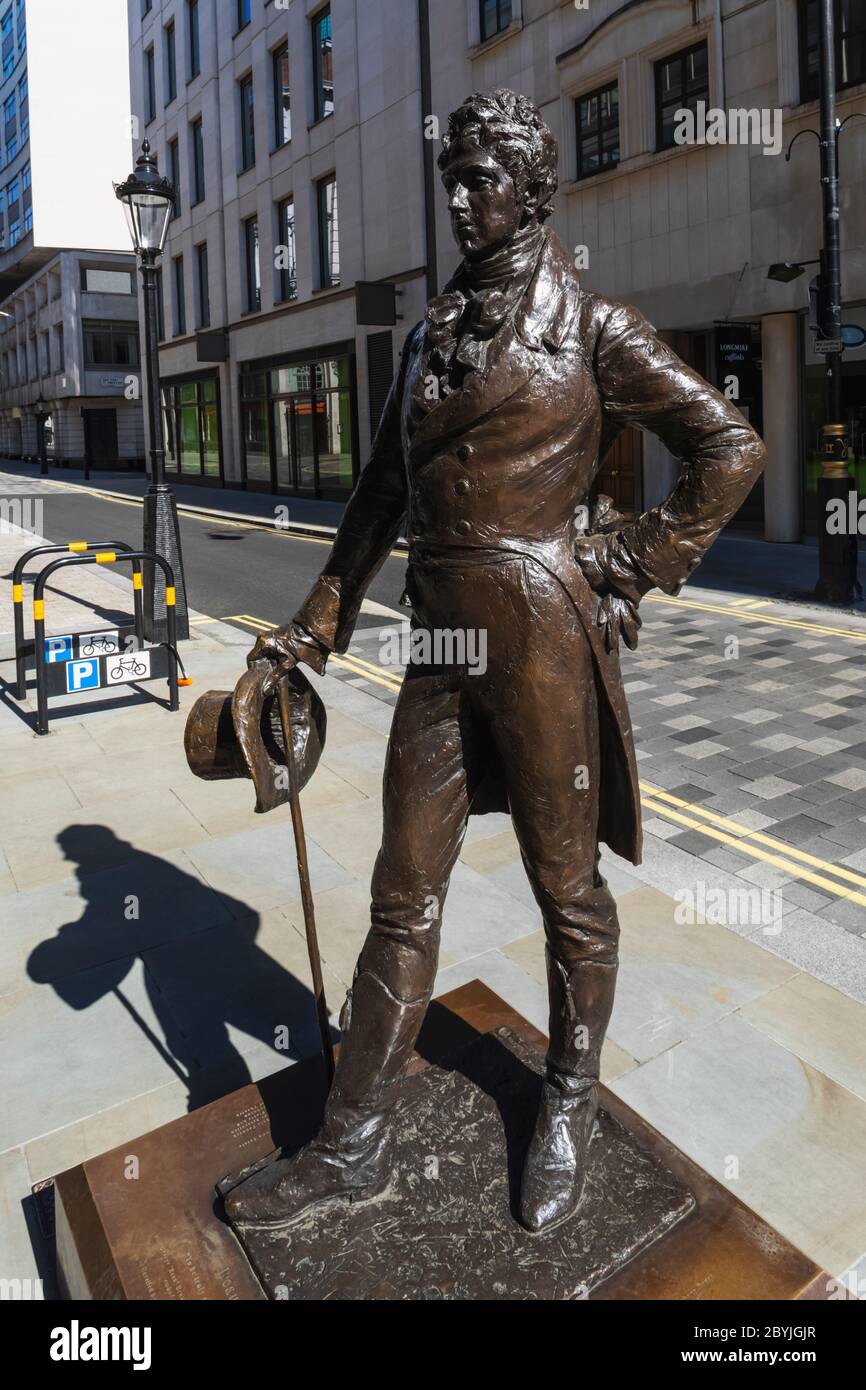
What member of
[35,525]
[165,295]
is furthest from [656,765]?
[165,295]

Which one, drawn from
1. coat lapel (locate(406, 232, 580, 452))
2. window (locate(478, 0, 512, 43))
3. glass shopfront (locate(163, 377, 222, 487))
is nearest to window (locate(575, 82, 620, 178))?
window (locate(478, 0, 512, 43))

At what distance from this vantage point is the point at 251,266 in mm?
32250

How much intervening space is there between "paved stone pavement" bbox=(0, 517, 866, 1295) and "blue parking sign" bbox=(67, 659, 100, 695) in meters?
0.39

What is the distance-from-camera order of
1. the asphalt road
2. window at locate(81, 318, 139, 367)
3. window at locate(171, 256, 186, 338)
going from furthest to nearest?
window at locate(81, 318, 139, 367)
window at locate(171, 256, 186, 338)
the asphalt road

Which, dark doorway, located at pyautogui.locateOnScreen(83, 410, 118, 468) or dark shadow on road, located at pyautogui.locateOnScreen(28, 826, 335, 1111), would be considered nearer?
dark shadow on road, located at pyautogui.locateOnScreen(28, 826, 335, 1111)

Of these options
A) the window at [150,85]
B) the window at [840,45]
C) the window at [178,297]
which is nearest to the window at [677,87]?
the window at [840,45]

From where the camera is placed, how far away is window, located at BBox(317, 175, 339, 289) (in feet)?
90.9

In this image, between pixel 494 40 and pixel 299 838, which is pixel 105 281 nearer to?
pixel 494 40

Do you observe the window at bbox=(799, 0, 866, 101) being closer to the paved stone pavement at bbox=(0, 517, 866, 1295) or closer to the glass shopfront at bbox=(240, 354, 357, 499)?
the paved stone pavement at bbox=(0, 517, 866, 1295)

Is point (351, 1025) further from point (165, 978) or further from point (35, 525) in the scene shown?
point (35, 525)

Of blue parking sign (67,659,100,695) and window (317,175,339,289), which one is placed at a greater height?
window (317,175,339,289)

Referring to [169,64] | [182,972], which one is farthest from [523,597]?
[169,64]

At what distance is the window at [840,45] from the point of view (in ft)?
50.2

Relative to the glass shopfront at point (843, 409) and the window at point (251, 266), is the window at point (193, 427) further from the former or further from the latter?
the glass shopfront at point (843, 409)
